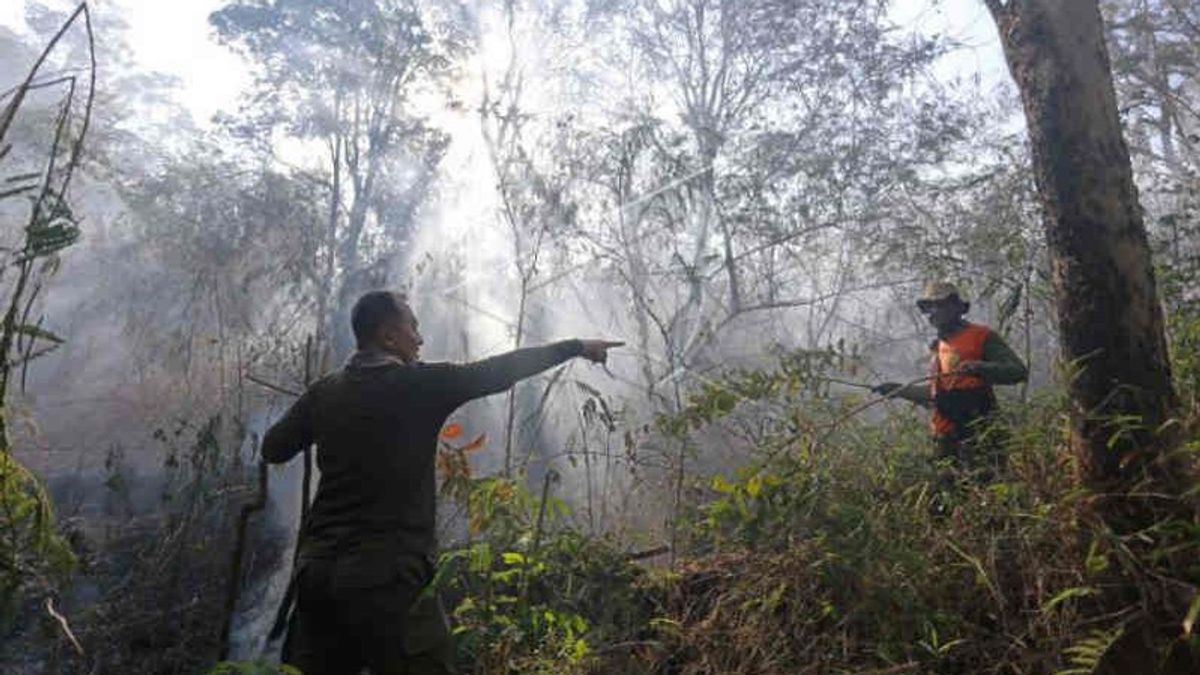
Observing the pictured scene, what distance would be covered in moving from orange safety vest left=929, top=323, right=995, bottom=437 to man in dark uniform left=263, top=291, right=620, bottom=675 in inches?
85.0

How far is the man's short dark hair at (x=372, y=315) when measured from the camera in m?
2.80

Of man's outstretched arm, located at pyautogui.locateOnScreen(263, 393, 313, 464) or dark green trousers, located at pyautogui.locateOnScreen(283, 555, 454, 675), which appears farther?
Answer: man's outstretched arm, located at pyautogui.locateOnScreen(263, 393, 313, 464)

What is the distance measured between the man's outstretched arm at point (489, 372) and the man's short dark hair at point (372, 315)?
0.26 m

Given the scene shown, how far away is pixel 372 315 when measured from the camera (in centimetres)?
280

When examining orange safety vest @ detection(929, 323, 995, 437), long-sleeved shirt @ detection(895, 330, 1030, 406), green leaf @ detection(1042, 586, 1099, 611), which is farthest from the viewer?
orange safety vest @ detection(929, 323, 995, 437)

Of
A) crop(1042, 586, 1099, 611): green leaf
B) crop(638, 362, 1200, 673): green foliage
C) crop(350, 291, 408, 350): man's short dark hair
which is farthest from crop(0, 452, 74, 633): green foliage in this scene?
crop(1042, 586, 1099, 611): green leaf

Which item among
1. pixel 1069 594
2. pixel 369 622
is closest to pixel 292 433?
pixel 369 622

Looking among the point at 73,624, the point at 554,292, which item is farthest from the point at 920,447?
the point at 554,292

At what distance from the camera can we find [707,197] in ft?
38.2

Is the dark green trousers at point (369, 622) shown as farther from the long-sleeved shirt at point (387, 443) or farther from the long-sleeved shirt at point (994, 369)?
the long-sleeved shirt at point (994, 369)

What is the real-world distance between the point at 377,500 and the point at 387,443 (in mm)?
173

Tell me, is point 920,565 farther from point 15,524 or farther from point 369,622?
point 15,524

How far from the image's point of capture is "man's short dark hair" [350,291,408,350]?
2801 millimetres

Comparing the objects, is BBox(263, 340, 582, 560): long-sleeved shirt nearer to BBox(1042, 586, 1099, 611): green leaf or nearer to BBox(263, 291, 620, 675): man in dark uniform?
BBox(263, 291, 620, 675): man in dark uniform
